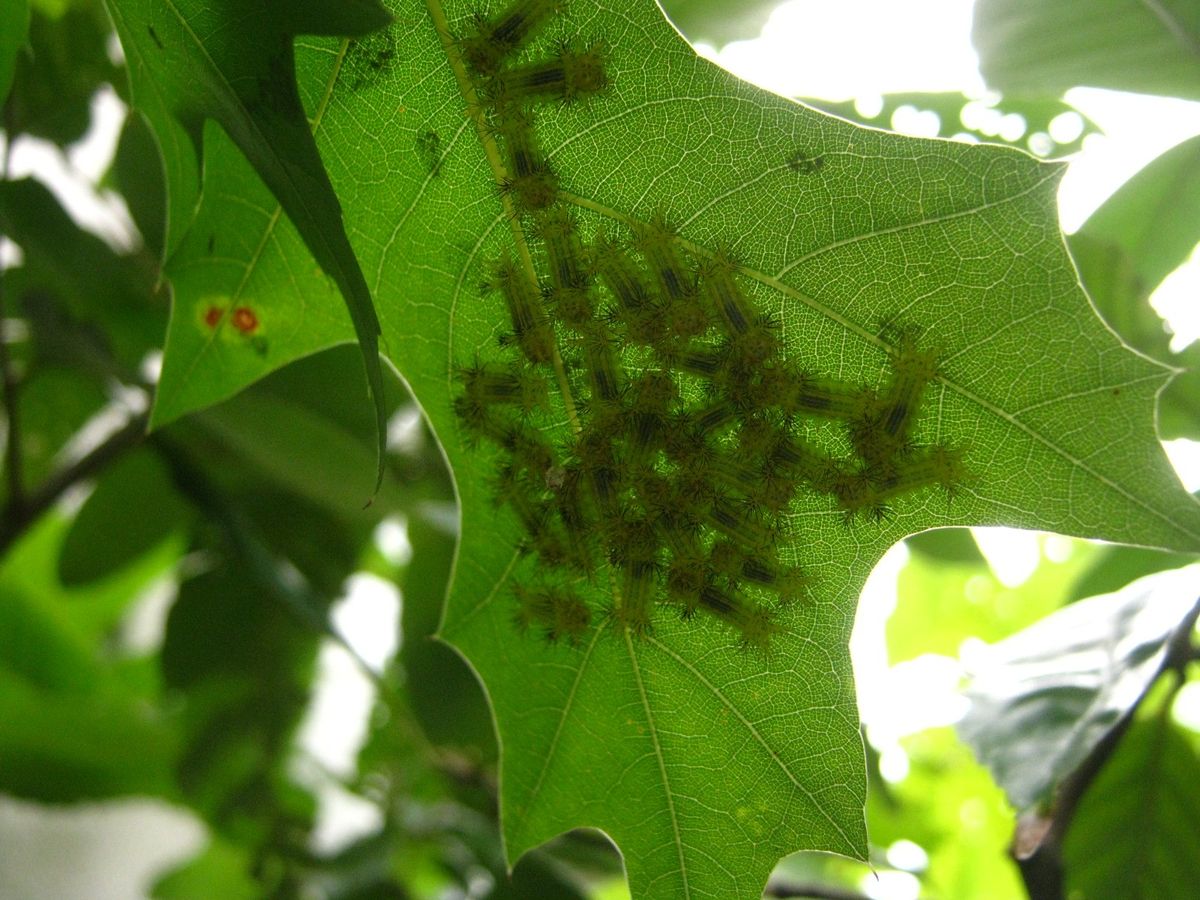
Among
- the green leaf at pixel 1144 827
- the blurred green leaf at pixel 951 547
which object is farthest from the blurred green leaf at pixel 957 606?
the green leaf at pixel 1144 827

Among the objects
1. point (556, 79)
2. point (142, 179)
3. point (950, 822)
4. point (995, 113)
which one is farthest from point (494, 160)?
point (950, 822)

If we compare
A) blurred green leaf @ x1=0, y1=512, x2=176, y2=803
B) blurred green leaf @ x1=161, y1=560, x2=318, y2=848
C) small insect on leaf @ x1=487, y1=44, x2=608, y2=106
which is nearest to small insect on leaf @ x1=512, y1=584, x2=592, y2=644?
small insect on leaf @ x1=487, y1=44, x2=608, y2=106

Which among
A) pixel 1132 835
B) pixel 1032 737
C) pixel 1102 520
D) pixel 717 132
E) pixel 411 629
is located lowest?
pixel 1132 835

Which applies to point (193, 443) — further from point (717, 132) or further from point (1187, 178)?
point (1187, 178)

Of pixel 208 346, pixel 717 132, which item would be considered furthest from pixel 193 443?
pixel 717 132

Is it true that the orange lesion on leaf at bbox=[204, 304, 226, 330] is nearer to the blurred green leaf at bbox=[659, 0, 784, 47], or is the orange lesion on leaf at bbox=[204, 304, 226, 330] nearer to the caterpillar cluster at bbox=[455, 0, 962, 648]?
the caterpillar cluster at bbox=[455, 0, 962, 648]

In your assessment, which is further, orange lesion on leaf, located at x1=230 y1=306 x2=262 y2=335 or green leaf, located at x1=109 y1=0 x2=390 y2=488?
orange lesion on leaf, located at x1=230 y1=306 x2=262 y2=335

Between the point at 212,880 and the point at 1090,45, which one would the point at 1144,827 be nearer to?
the point at 1090,45
